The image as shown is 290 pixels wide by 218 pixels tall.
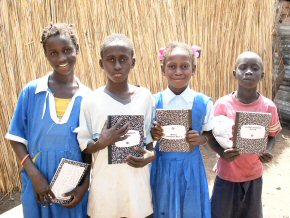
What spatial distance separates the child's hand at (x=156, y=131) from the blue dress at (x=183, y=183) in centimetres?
12

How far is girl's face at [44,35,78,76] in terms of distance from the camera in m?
1.89

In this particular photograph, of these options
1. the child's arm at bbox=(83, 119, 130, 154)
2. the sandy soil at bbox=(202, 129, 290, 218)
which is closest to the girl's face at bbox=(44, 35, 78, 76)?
the child's arm at bbox=(83, 119, 130, 154)

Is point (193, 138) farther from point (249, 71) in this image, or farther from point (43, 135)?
point (43, 135)

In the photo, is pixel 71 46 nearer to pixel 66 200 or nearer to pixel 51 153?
pixel 51 153

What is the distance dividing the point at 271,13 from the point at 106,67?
11.9 feet

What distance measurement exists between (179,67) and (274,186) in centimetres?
219

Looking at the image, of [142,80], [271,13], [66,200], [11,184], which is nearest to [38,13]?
[142,80]

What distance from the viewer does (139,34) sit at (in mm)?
3812

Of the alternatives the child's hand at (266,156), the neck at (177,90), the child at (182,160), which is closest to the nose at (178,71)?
the child at (182,160)

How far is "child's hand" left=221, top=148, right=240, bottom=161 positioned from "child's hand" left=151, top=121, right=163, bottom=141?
437 mm

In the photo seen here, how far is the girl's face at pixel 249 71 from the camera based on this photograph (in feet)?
7.09

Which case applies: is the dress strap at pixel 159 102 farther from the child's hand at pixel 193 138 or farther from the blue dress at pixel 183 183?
the child's hand at pixel 193 138

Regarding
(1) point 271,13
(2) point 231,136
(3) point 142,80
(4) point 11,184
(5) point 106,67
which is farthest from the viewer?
(1) point 271,13

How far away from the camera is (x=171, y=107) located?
2.03m
